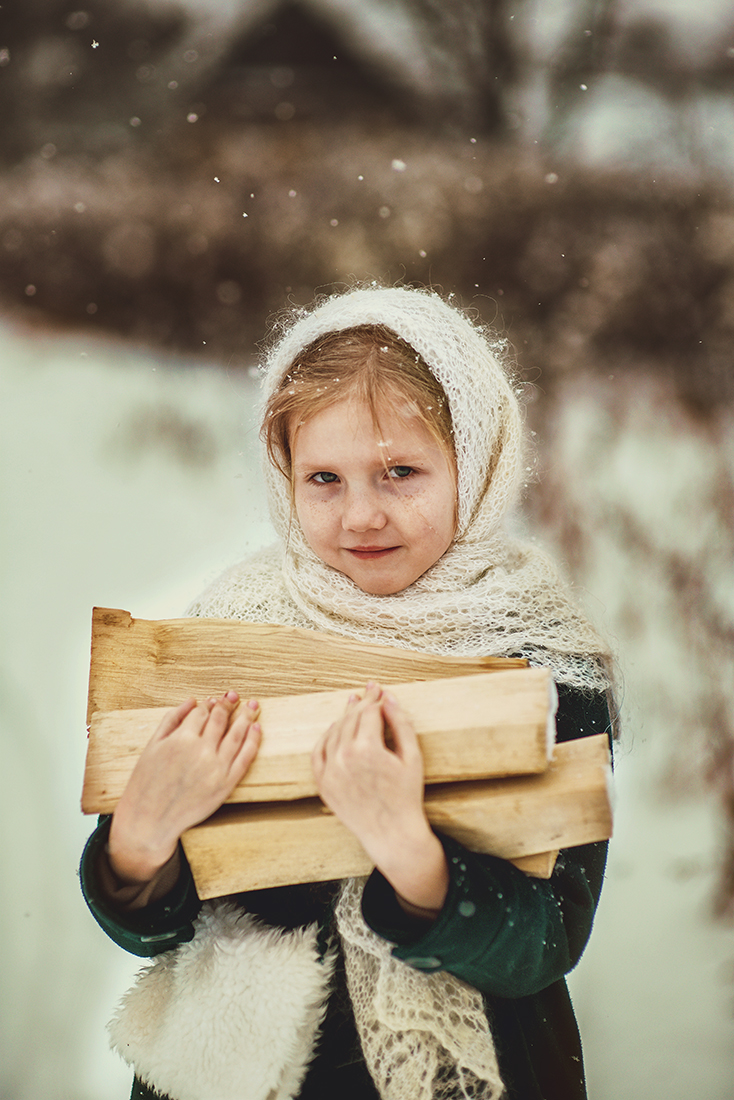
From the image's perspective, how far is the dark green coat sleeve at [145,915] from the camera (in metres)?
0.49

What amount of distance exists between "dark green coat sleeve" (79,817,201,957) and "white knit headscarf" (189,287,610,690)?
227 millimetres

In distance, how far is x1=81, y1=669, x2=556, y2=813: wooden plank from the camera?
0.41 meters

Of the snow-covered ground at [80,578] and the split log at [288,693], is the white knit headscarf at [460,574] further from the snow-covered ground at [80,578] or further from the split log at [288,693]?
the snow-covered ground at [80,578]

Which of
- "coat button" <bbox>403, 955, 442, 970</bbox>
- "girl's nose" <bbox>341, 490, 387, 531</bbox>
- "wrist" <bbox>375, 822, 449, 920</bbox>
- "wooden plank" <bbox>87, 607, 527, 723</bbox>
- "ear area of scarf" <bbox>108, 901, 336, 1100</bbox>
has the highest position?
"girl's nose" <bbox>341, 490, 387, 531</bbox>

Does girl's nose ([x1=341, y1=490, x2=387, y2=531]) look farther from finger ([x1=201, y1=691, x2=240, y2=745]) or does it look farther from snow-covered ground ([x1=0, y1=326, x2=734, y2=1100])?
snow-covered ground ([x1=0, y1=326, x2=734, y2=1100])

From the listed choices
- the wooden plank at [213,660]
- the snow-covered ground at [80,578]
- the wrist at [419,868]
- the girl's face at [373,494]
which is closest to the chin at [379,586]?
the girl's face at [373,494]

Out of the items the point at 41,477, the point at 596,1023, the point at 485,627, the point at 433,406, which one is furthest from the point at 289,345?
the point at 596,1023

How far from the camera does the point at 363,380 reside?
0.57 metres

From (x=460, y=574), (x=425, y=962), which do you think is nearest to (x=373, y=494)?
(x=460, y=574)

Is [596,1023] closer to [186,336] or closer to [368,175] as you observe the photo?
[186,336]

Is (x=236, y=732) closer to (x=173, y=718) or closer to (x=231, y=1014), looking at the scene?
(x=173, y=718)

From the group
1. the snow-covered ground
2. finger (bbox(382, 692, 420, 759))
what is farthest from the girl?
the snow-covered ground

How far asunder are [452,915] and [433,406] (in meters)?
0.39

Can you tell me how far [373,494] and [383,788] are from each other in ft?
0.78
